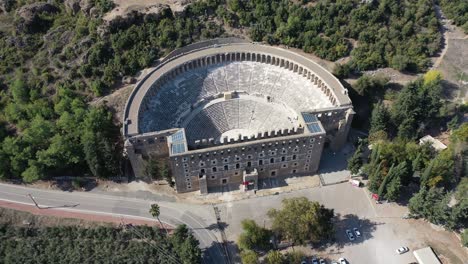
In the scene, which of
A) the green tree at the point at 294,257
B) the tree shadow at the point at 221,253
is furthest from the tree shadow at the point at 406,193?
the tree shadow at the point at 221,253

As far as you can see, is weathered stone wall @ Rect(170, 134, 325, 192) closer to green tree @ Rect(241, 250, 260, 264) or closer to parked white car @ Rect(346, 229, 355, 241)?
parked white car @ Rect(346, 229, 355, 241)

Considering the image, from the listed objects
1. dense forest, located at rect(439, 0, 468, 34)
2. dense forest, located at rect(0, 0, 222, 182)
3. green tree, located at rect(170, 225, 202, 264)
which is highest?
dense forest, located at rect(439, 0, 468, 34)

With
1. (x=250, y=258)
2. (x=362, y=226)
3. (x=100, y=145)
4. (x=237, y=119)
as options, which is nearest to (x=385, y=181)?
(x=362, y=226)

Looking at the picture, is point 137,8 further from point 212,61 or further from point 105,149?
point 105,149

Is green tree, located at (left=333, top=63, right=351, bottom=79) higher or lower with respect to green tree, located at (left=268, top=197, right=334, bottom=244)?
higher

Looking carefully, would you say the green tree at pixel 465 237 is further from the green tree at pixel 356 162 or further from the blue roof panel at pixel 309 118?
the blue roof panel at pixel 309 118

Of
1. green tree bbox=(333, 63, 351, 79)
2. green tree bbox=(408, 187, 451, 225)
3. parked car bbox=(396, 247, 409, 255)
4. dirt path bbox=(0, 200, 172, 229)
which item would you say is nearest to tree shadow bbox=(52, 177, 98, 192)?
dirt path bbox=(0, 200, 172, 229)

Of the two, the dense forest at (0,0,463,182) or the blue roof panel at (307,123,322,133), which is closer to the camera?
the blue roof panel at (307,123,322,133)

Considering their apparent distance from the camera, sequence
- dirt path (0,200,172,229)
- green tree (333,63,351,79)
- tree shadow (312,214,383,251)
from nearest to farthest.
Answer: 1. tree shadow (312,214,383,251)
2. dirt path (0,200,172,229)
3. green tree (333,63,351,79)
